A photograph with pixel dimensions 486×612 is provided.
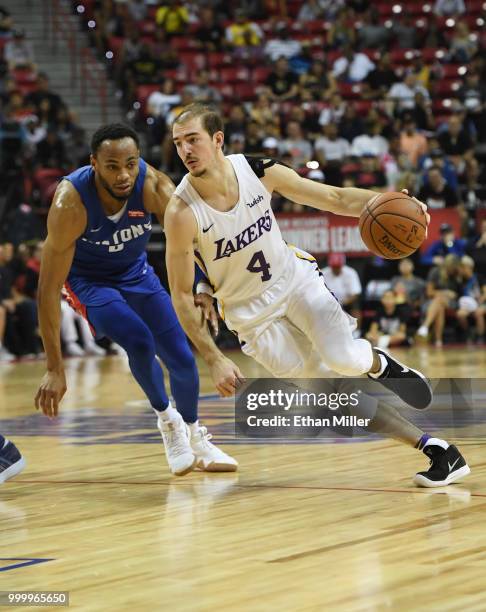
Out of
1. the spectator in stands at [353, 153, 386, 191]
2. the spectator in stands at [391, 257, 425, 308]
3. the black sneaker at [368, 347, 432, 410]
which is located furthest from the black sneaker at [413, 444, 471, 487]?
the spectator in stands at [353, 153, 386, 191]

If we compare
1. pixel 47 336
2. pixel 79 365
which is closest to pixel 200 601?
pixel 47 336

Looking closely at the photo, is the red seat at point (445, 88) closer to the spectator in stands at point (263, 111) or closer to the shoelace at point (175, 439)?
the spectator in stands at point (263, 111)

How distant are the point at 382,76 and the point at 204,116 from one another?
15.0 m

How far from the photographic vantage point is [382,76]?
20109 mm

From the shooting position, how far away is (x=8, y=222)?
55.6ft

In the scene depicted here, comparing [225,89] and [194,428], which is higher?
[225,89]

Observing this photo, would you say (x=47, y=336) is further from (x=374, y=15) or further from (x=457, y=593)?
(x=374, y=15)

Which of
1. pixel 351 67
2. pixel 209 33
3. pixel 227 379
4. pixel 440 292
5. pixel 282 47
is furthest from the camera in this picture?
pixel 209 33

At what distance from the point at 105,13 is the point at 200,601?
18.8 meters

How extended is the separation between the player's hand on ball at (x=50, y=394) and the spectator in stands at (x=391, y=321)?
10796 mm

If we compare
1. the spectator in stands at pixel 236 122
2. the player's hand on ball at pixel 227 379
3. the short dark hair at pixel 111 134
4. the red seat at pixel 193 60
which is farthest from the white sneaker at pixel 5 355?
the player's hand on ball at pixel 227 379

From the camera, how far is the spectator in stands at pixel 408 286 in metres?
16.4

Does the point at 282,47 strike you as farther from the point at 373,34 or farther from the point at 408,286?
the point at 408,286

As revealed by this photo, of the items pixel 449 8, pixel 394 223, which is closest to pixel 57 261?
pixel 394 223
